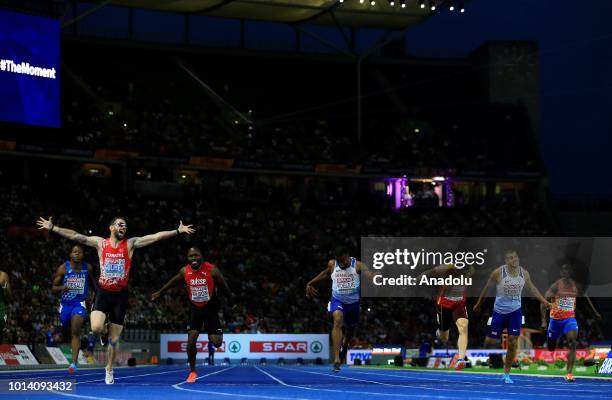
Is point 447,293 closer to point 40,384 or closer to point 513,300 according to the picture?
point 513,300

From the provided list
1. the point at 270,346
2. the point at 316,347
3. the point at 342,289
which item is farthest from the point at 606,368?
the point at 270,346

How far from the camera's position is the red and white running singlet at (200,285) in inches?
714

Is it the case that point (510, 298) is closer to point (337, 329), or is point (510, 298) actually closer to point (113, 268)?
point (337, 329)

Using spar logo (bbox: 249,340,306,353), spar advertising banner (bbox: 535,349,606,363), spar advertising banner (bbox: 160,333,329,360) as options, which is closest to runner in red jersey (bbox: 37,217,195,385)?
spar advertising banner (bbox: 535,349,606,363)

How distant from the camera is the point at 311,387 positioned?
52.9 feet

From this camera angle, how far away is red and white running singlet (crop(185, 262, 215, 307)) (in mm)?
18141

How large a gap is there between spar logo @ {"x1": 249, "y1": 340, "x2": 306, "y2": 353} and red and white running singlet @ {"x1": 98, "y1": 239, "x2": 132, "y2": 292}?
31.8m

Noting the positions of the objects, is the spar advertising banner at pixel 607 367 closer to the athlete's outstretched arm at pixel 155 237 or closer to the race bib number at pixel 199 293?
the race bib number at pixel 199 293

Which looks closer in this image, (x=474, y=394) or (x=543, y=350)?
(x=474, y=394)

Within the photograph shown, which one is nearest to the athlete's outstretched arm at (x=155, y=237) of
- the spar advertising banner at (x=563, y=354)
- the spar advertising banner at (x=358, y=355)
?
the spar advertising banner at (x=563, y=354)

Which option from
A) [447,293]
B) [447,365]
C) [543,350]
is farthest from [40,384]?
[543,350]

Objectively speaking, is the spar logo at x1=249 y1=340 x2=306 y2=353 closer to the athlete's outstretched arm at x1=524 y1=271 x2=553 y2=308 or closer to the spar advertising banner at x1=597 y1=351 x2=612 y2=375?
A: the spar advertising banner at x1=597 y1=351 x2=612 y2=375

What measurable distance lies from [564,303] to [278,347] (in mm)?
28708

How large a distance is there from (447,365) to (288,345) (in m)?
14.7
